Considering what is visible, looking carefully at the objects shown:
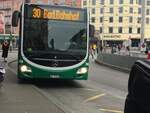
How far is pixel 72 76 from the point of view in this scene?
53.1ft

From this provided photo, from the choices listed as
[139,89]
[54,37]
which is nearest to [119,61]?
[54,37]

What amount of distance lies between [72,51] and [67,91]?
1.37 metres

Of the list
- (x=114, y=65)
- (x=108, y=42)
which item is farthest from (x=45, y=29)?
(x=108, y=42)

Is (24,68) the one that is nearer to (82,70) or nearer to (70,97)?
(82,70)

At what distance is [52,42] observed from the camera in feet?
52.7

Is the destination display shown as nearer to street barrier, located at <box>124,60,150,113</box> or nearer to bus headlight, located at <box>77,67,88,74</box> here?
bus headlight, located at <box>77,67,88,74</box>

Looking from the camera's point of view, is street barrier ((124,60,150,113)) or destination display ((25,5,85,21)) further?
destination display ((25,5,85,21))

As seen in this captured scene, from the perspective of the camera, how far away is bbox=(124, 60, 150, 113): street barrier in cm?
391

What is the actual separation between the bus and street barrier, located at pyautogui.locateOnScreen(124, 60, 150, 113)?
11.4 metres

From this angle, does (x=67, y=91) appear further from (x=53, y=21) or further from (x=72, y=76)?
(x=53, y=21)

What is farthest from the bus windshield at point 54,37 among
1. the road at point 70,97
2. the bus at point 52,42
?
the road at point 70,97

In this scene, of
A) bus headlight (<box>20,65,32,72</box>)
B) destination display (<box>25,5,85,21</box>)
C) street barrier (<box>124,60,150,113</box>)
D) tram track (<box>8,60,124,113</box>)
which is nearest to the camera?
street barrier (<box>124,60,150,113</box>)

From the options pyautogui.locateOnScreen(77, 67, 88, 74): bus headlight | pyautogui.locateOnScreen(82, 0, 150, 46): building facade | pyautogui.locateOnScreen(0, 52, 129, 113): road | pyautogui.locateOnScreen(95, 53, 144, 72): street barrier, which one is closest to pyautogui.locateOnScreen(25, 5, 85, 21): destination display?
pyautogui.locateOnScreen(77, 67, 88, 74): bus headlight

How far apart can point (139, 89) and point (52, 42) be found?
39.4ft
